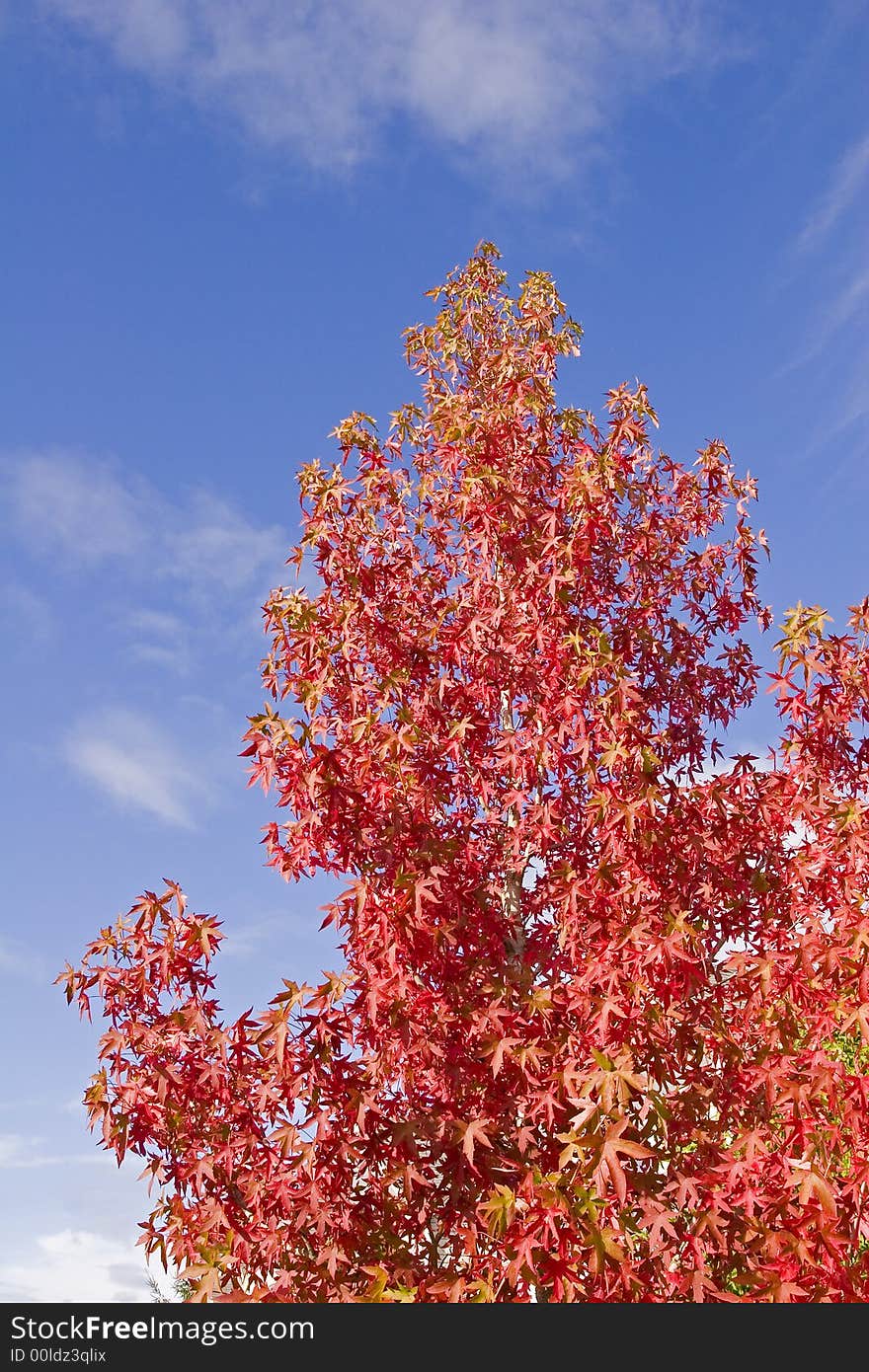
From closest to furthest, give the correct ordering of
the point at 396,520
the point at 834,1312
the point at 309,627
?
the point at 834,1312 → the point at 309,627 → the point at 396,520

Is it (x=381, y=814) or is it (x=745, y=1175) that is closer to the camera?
(x=745, y=1175)

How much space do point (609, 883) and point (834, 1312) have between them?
2.34 meters

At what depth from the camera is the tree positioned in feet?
18.0

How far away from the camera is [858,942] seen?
553cm

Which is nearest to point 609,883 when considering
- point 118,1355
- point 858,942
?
point 858,942

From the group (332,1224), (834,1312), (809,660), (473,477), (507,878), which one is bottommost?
(834,1312)

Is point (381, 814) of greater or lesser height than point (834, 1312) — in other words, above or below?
above

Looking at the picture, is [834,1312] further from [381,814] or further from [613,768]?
[381,814]

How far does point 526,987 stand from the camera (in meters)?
6.55

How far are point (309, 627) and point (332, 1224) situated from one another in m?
3.54

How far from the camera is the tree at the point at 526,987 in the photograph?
549 cm

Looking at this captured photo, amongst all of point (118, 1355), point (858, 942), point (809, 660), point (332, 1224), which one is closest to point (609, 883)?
point (858, 942)

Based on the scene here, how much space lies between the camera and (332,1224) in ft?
18.4

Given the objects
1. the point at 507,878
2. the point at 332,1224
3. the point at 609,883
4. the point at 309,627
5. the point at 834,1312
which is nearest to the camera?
the point at 834,1312
